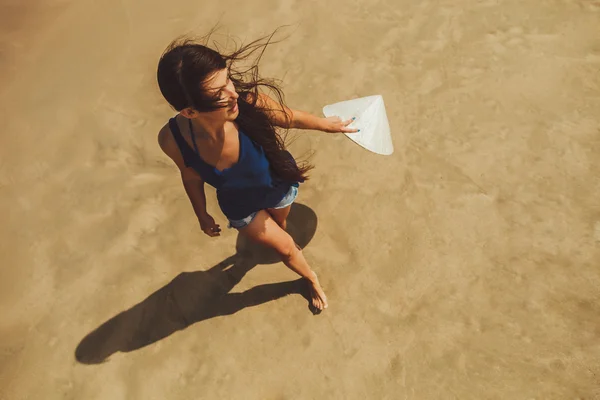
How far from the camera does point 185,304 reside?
2.84 m

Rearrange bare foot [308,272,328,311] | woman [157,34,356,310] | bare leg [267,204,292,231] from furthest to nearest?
bare foot [308,272,328,311]
bare leg [267,204,292,231]
woman [157,34,356,310]

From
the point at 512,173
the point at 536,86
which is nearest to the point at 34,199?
the point at 512,173

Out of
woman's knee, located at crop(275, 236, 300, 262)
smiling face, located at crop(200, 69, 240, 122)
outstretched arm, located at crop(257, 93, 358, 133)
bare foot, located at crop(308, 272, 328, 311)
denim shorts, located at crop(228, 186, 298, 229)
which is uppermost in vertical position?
smiling face, located at crop(200, 69, 240, 122)

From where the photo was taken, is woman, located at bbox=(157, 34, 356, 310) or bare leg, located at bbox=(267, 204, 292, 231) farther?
bare leg, located at bbox=(267, 204, 292, 231)

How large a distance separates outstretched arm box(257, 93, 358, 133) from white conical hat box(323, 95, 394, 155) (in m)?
0.45

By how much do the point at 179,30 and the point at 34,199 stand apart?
1.64 meters

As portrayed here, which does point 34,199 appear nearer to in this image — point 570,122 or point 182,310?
point 182,310

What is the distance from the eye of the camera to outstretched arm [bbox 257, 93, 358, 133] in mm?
2029

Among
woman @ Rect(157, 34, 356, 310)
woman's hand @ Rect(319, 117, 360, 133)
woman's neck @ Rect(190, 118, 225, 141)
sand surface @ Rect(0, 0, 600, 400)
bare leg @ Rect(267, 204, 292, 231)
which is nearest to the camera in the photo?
woman @ Rect(157, 34, 356, 310)

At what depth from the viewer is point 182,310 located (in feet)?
9.27

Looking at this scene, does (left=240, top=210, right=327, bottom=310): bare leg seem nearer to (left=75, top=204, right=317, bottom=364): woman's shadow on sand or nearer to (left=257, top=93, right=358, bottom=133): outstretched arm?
(left=75, top=204, right=317, bottom=364): woman's shadow on sand

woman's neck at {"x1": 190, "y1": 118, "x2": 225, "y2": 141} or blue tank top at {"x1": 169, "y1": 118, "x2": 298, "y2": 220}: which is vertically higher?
woman's neck at {"x1": 190, "y1": 118, "x2": 225, "y2": 141}

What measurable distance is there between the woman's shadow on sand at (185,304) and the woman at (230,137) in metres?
0.52

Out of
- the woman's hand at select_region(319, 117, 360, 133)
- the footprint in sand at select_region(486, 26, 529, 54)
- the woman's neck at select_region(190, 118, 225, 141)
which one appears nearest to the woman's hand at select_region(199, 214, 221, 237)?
the woman's neck at select_region(190, 118, 225, 141)
